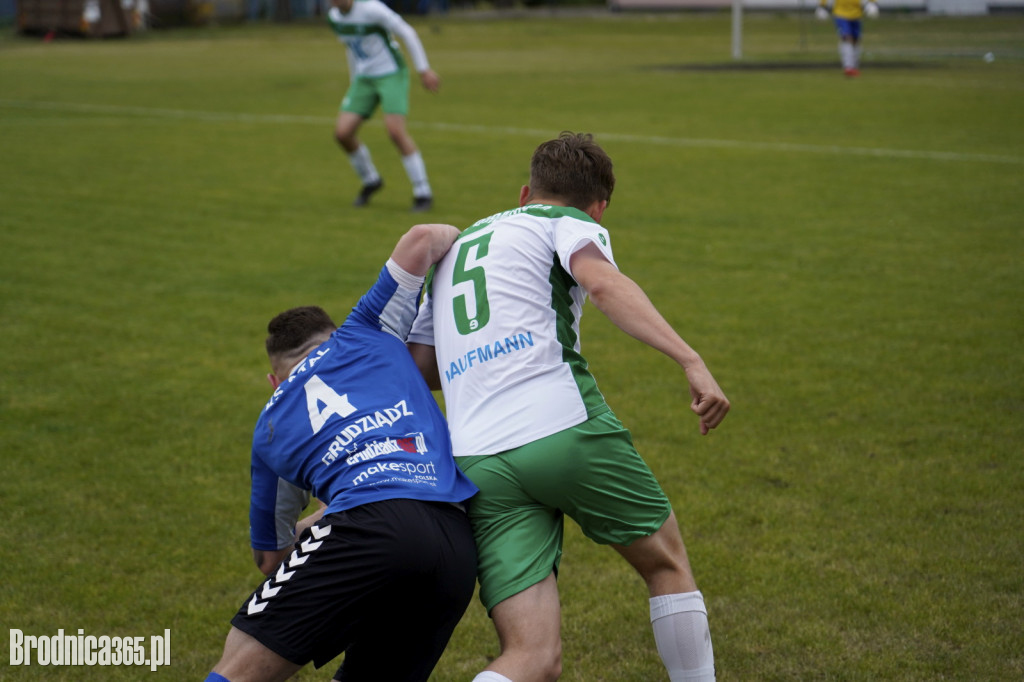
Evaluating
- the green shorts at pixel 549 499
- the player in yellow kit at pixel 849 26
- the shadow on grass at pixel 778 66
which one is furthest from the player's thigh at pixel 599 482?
the shadow on grass at pixel 778 66

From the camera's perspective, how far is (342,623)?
112 inches

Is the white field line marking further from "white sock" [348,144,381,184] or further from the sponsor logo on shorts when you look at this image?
the sponsor logo on shorts

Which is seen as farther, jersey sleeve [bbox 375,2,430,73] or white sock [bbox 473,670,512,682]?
jersey sleeve [bbox 375,2,430,73]

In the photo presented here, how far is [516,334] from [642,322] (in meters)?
0.41

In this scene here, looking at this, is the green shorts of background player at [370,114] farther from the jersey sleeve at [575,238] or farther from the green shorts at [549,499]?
the green shorts at [549,499]

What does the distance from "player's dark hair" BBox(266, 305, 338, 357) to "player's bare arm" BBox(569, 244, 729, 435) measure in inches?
33.8

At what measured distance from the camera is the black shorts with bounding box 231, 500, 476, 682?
110 inches

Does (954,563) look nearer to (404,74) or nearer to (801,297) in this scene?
(801,297)

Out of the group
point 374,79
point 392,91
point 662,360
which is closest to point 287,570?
point 662,360

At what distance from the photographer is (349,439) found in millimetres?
3051

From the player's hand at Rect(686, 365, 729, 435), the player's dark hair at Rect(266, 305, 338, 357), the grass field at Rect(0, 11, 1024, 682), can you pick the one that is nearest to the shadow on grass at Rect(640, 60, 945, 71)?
the grass field at Rect(0, 11, 1024, 682)

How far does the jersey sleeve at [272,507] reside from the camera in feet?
10.5

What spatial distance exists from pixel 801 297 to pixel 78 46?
127 feet

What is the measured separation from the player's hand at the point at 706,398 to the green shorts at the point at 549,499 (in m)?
0.29
